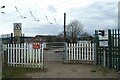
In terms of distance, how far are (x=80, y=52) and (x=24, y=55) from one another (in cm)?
488

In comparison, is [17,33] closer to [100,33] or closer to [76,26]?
[100,33]

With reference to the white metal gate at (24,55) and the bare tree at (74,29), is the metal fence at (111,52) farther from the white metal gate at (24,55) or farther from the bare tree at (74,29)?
the bare tree at (74,29)

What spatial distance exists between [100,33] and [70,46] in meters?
2.99

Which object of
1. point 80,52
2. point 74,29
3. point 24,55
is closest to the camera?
point 24,55

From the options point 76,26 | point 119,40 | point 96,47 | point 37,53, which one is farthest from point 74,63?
point 76,26

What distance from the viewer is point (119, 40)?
16219 millimetres

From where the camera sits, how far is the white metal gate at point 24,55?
18.7 meters

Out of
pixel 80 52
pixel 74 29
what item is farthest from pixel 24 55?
pixel 74 29

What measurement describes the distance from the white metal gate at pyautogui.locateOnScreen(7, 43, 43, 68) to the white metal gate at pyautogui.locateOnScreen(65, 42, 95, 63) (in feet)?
13.2

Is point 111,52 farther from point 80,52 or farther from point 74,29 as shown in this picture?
point 74,29

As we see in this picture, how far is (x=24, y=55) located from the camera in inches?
755

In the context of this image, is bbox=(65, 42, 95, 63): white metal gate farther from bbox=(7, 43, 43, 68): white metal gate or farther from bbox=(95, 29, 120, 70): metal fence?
bbox=(7, 43, 43, 68): white metal gate

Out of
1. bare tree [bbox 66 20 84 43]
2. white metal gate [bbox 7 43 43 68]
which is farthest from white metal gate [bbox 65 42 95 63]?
bare tree [bbox 66 20 84 43]

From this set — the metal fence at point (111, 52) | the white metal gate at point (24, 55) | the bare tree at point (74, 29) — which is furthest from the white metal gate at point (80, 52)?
the bare tree at point (74, 29)
